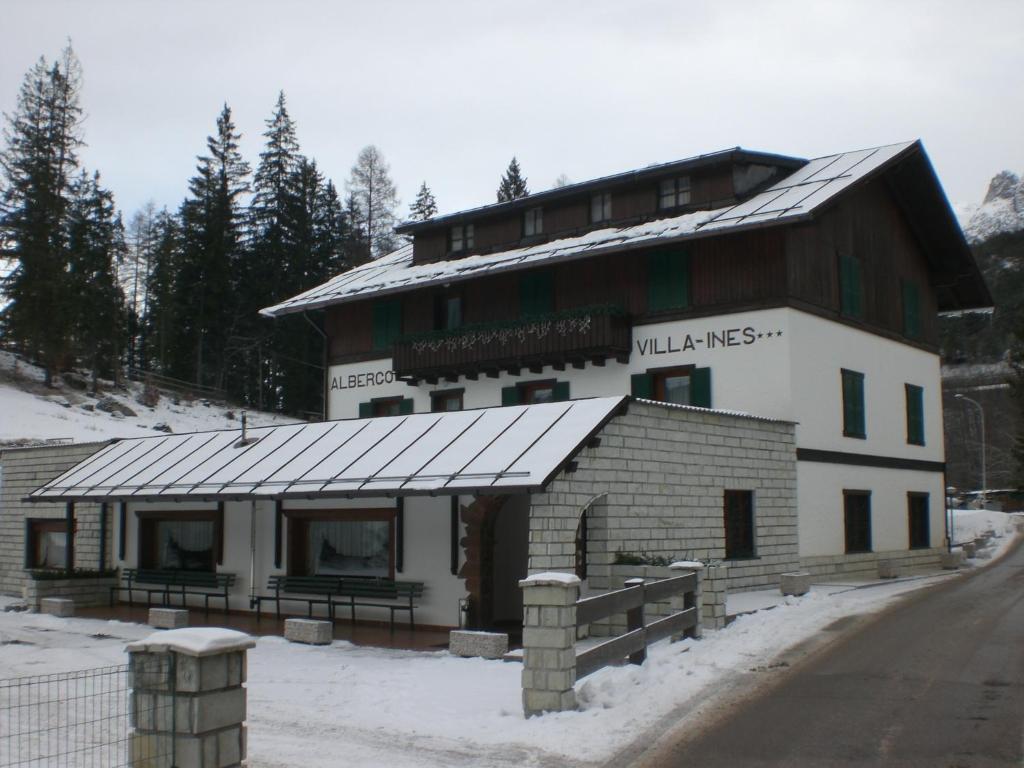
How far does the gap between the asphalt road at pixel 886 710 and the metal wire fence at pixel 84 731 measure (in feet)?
12.2

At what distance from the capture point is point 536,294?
27.3 metres

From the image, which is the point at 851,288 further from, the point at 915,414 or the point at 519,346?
the point at 519,346

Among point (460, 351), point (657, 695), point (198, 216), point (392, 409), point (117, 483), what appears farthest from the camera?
point (198, 216)

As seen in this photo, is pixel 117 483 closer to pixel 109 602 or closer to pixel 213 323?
pixel 109 602

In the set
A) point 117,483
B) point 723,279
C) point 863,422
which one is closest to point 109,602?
→ point 117,483

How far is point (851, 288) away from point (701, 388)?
5.11m

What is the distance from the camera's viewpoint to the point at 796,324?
75.6 ft

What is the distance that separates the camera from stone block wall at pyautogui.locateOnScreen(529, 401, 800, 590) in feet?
49.1

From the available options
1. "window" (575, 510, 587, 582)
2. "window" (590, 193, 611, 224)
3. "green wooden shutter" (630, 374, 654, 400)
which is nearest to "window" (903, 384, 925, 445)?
"green wooden shutter" (630, 374, 654, 400)

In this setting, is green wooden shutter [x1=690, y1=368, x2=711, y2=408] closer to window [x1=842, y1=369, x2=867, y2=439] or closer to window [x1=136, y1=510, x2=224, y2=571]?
window [x1=842, y1=369, x2=867, y2=439]

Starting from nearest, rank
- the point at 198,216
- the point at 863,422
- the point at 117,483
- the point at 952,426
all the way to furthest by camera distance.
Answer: the point at 117,483 → the point at 863,422 → the point at 198,216 → the point at 952,426

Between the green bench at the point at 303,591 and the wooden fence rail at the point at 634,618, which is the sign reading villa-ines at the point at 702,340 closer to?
the green bench at the point at 303,591

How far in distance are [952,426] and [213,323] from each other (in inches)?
1805

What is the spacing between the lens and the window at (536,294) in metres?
27.0
